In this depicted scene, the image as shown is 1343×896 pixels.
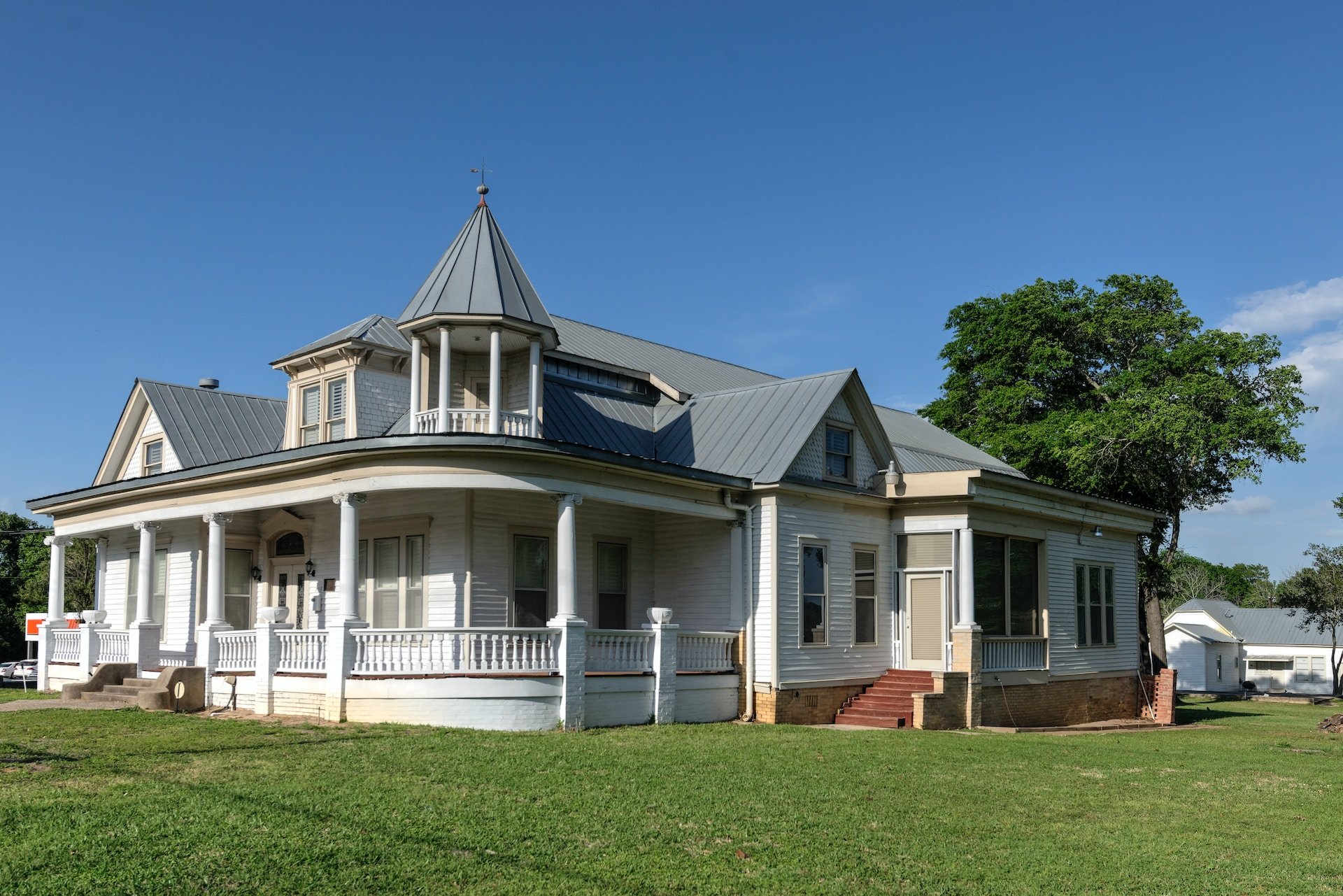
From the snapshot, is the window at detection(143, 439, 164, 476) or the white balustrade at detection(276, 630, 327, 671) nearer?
the white balustrade at detection(276, 630, 327, 671)

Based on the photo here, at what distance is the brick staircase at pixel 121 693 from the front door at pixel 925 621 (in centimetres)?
1444

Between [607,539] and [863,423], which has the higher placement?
[863,423]

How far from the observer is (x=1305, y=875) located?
30.9ft

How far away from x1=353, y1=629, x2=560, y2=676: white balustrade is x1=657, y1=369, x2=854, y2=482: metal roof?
584 centimetres

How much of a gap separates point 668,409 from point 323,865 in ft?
60.0

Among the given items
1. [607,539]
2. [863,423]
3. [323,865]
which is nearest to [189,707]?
[607,539]

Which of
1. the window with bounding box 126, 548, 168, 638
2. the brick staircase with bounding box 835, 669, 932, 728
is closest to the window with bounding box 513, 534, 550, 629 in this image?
the brick staircase with bounding box 835, 669, 932, 728

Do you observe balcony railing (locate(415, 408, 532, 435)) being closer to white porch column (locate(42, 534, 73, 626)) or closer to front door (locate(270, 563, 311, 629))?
front door (locate(270, 563, 311, 629))

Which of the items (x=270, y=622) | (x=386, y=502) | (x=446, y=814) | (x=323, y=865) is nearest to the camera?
(x=323, y=865)

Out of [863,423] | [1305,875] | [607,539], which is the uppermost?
[863,423]

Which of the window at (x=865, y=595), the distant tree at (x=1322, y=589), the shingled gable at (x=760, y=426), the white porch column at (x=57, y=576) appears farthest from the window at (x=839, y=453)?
the distant tree at (x=1322, y=589)

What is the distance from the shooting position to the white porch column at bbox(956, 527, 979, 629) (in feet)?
73.0

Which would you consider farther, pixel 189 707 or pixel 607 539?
pixel 607 539

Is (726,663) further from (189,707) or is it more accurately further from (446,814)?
(446,814)
